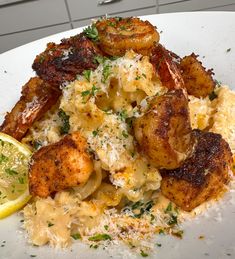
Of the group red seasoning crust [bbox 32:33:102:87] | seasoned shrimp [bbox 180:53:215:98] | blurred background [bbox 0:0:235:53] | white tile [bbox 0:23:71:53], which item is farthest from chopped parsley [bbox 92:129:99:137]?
white tile [bbox 0:23:71:53]

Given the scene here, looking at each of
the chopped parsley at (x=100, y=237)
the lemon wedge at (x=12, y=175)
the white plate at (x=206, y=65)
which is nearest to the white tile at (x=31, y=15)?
the white plate at (x=206, y=65)

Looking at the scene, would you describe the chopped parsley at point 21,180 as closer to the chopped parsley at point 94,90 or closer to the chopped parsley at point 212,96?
the chopped parsley at point 94,90

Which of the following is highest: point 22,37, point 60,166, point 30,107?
point 22,37

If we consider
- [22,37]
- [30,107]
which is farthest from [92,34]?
[22,37]

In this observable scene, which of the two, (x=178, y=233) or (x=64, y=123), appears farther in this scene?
(x=64, y=123)

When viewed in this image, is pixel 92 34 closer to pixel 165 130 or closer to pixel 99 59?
pixel 99 59

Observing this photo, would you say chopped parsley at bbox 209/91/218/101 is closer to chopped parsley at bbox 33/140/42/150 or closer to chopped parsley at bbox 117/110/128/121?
chopped parsley at bbox 117/110/128/121
